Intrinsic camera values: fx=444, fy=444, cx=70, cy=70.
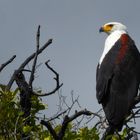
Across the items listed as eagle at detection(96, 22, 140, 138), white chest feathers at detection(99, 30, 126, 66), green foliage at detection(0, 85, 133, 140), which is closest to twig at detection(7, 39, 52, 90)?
green foliage at detection(0, 85, 133, 140)

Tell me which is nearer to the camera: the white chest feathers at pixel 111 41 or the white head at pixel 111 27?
the white chest feathers at pixel 111 41

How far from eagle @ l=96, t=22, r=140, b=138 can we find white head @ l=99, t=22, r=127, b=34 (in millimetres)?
999

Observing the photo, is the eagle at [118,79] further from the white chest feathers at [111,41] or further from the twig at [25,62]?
the twig at [25,62]

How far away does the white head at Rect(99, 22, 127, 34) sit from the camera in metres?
7.53

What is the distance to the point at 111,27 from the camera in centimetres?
782

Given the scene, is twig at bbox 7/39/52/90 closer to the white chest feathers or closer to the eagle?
the eagle

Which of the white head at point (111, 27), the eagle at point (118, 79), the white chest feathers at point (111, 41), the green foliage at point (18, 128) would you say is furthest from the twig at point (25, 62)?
the white head at point (111, 27)

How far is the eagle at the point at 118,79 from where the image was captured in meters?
5.37

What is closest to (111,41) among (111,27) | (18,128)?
(111,27)

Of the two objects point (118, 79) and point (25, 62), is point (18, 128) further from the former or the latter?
point (118, 79)

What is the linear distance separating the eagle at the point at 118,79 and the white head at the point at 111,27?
3.28 feet

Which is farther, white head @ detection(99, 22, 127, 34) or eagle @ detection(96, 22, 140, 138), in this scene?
white head @ detection(99, 22, 127, 34)

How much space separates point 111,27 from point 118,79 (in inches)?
89.2

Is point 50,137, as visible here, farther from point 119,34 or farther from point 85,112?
point 119,34
